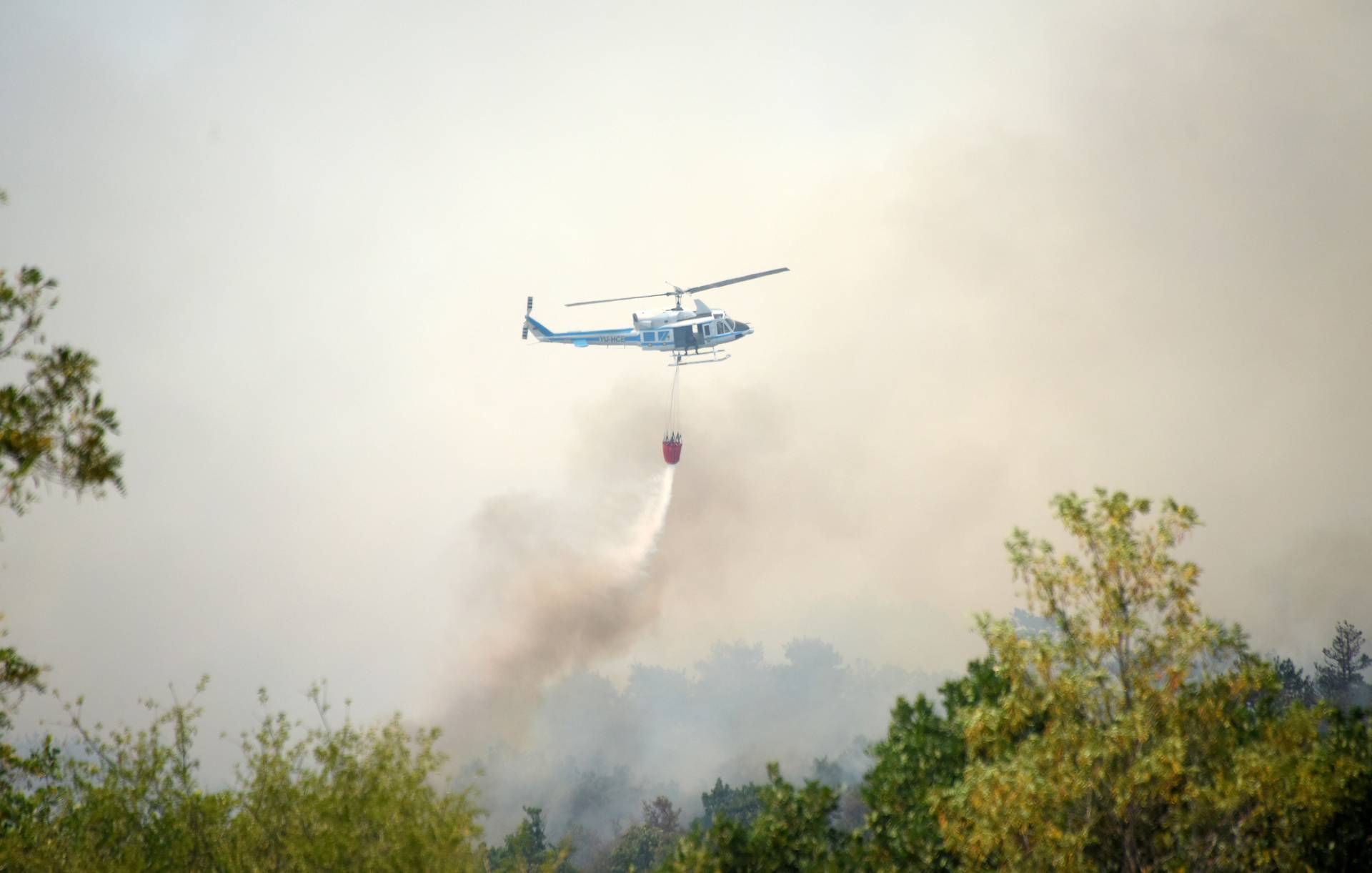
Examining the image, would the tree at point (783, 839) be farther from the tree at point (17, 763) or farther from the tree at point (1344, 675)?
the tree at point (1344, 675)

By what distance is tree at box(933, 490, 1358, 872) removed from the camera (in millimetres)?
23078

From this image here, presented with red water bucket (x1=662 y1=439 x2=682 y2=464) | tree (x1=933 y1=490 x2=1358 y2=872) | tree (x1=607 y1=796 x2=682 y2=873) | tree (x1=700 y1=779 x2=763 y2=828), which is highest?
red water bucket (x1=662 y1=439 x2=682 y2=464)

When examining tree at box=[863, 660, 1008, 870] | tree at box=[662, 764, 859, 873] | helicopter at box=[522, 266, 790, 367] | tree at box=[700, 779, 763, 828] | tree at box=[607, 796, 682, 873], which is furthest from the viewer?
tree at box=[700, 779, 763, 828]

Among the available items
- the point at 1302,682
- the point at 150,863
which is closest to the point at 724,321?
the point at 150,863

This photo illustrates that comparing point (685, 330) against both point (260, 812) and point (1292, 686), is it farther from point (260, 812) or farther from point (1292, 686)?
point (1292, 686)

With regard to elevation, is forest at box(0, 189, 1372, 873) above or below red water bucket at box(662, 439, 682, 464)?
below

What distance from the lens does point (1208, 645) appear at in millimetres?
23766

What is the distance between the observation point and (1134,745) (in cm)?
2445

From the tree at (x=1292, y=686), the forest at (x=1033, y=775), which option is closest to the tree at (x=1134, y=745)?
the forest at (x=1033, y=775)

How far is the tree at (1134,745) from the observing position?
23078 mm

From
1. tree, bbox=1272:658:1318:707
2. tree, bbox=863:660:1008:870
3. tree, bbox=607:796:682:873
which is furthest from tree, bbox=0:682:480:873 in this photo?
tree, bbox=1272:658:1318:707

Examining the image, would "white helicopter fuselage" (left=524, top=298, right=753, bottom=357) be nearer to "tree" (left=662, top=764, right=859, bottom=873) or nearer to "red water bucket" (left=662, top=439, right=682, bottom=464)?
"red water bucket" (left=662, top=439, right=682, bottom=464)

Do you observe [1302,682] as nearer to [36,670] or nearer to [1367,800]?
[1367,800]

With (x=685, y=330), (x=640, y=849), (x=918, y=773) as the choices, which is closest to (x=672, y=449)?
(x=685, y=330)
